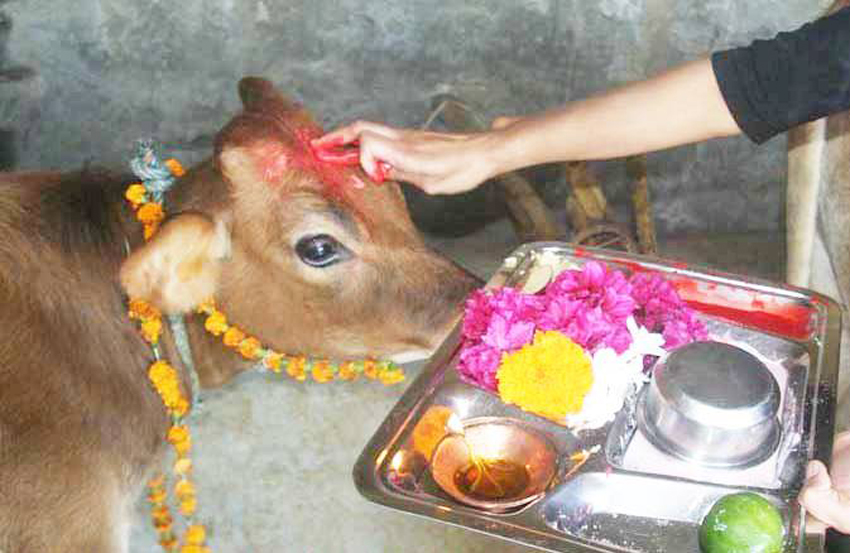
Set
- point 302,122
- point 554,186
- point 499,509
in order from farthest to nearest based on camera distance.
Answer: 1. point 554,186
2. point 302,122
3. point 499,509

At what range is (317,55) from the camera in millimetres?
4801

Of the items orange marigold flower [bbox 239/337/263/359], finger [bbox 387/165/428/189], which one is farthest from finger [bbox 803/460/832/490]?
orange marigold flower [bbox 239/337/263/359]

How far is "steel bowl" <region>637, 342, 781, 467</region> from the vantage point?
77.7 inches

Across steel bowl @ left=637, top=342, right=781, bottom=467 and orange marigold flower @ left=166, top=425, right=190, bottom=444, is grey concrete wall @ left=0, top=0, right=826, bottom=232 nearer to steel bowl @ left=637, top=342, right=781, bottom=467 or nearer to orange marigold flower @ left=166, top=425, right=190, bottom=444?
orange marigold flower @ left=166, top=425, right=190, bottom=444

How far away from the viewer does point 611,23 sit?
4.83 m

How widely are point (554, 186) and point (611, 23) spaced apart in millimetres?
1053

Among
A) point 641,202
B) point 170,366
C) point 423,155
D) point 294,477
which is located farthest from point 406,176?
point 641,202

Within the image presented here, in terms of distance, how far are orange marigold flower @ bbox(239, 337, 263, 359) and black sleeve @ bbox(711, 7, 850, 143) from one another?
156 centimetres

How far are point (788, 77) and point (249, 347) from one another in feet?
5.64

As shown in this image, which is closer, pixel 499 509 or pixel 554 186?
pixel 499 509

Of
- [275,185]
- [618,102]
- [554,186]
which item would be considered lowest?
[554,186]

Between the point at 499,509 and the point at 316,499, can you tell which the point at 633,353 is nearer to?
the point at 499,509

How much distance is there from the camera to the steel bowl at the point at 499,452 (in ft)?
6.81

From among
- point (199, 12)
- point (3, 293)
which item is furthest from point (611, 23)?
point (3, 293)
